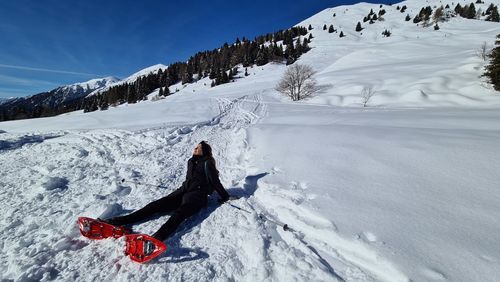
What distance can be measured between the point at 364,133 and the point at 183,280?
6.78 meters

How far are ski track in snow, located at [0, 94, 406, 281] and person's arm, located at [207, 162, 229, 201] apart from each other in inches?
9.3

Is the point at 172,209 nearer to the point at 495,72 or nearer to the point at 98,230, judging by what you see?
the point at 98,230

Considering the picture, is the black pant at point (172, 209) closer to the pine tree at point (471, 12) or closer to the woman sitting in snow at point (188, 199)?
the woman sitting in snow at point (188, 199)

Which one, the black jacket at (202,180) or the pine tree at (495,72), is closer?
the black jacket at (202,180)

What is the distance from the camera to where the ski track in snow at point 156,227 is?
10.2 ft

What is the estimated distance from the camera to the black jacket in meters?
4.88

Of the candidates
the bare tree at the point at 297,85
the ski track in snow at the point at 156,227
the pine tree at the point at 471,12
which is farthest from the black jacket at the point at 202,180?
the pine tree at the point at 471,12

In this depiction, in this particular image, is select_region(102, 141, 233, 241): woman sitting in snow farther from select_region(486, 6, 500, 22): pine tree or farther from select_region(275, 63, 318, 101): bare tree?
select_region(486, 6, 500, 22): pine tree

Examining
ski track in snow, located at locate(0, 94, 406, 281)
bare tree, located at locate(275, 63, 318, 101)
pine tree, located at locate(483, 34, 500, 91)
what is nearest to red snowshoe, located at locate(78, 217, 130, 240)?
ski track in snow, located at locate(0, 94, 406, 281)

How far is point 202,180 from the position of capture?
4.99 m

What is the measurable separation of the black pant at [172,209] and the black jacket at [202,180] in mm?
139

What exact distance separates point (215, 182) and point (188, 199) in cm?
62

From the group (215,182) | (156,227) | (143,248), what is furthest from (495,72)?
(143,248)

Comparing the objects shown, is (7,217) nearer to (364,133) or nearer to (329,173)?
(329,173)
